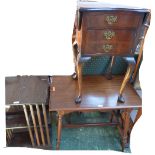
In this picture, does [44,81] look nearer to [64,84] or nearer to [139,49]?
[64,84]

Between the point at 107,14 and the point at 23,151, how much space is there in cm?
76

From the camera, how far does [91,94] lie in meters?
1.39

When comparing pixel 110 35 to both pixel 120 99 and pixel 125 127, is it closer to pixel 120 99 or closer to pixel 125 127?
pixel 120 99

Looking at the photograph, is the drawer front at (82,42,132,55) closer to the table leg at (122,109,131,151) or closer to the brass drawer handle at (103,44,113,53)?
the brass drawer handle at (103,44,113,53)

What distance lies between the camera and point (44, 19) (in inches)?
45.3

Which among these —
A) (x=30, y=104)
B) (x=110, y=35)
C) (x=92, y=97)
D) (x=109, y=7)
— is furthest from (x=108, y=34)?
(x=30, y=104)

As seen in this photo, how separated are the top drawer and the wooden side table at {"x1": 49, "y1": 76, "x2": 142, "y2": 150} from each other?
54 centimetres

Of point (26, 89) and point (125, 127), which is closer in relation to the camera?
point (26, 89)

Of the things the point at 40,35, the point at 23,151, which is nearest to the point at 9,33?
the point at 40,35

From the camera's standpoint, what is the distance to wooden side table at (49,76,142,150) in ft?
4.23

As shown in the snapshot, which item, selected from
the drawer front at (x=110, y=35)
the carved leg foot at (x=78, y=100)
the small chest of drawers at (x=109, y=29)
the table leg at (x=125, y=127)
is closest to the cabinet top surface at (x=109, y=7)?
the small chest of drawers at (x=109, y=29)

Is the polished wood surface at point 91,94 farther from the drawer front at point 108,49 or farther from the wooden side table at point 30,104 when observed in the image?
the drawer front at point 108,49

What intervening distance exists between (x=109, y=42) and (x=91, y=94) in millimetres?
441

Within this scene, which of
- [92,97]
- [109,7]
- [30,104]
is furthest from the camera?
[92,97]
